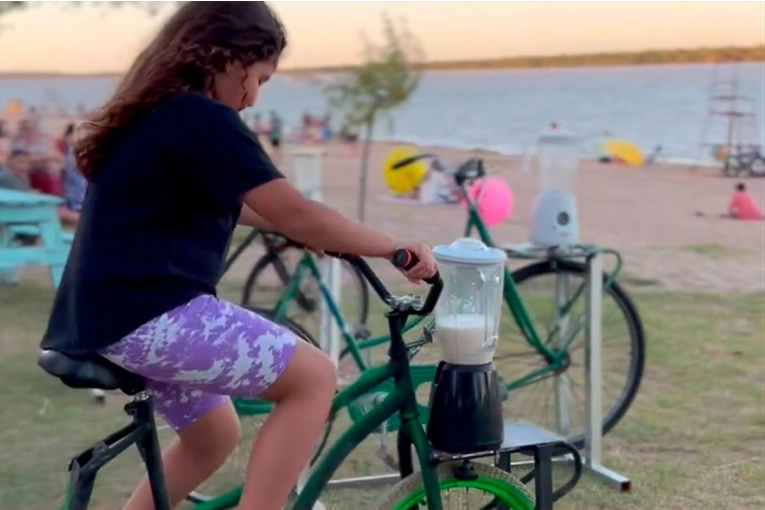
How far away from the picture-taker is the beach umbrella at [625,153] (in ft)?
70.2

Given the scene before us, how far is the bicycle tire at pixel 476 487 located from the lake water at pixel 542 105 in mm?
14679

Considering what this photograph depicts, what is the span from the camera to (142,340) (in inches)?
89.7

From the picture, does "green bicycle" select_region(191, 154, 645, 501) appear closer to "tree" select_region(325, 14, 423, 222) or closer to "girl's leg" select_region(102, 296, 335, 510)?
"girl's leg" select_region(102, 296, 335, 510)

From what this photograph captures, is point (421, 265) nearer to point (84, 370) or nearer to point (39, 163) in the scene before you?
point (84, 370)

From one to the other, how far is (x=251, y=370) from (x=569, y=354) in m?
2.16

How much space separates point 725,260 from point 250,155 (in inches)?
306

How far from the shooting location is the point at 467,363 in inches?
105

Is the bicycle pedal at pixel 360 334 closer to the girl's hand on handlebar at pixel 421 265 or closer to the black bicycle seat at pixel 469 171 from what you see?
the black bicycle seat at pixel 469 171

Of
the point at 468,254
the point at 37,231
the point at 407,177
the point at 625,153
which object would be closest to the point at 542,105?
the point at 625,153

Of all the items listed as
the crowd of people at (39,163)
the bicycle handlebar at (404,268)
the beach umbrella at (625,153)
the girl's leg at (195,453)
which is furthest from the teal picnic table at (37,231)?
the beach umbrella at (625,153)

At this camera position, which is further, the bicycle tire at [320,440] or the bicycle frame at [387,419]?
the bicycle tire at [320,440]

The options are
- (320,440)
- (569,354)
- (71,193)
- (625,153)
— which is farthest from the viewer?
(625,153)

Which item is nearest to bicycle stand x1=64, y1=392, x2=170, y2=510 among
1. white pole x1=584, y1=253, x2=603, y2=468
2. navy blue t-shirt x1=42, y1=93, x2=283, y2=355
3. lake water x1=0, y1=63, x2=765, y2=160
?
navy blue t-shirt x1=42, y1=93, x2=283, y2=355

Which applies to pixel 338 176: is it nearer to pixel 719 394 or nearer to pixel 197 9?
pixel 719 394
